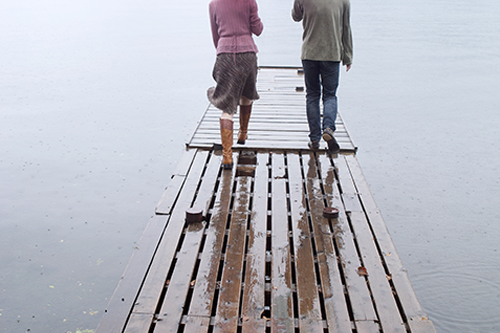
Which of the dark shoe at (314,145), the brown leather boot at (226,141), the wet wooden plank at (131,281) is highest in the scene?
the dark shoe at (314,145)

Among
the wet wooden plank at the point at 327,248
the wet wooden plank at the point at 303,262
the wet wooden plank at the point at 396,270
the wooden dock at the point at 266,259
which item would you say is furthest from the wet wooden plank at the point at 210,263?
the wet wooden plank at the point at 396,270

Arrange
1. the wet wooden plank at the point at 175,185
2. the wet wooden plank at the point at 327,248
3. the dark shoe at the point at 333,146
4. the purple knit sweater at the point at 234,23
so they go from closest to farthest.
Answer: the wet wooden plank at the point at 327,248 → the wet wooden plank at the point at 175,185 → the purple knit sweater at the point at 234,23 → the dark shoe at the point at 333,146

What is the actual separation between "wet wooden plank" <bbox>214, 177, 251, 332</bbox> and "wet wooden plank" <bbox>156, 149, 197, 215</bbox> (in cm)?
47

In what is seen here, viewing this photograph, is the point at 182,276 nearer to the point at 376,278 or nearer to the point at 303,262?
the point at 303,262

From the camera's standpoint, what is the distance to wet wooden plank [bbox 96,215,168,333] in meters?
2.41

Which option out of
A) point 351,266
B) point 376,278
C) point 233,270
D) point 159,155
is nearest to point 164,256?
point 233,270

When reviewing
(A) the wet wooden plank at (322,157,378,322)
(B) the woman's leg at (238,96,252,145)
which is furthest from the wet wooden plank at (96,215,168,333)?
(B) the woman's leg at (238,96,252,145)

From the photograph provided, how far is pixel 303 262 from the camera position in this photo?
2.88 m

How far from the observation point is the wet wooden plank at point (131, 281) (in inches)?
94.8

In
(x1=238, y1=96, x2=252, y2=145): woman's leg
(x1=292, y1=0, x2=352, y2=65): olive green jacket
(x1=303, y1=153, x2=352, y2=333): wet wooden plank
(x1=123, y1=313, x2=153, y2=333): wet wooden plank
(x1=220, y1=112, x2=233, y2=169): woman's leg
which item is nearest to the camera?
(x1=123, y1=313, x2=153, y2=333): wet wooden plank

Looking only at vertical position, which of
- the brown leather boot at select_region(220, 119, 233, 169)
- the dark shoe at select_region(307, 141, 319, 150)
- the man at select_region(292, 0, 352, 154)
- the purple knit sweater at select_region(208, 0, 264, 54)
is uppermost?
the man at select_region(292, 0, 352, 154)

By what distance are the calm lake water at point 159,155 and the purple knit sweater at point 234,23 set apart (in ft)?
5.47

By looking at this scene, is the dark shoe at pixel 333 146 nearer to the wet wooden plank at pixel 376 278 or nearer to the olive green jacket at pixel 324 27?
the olive green jacket at pixel 324 27

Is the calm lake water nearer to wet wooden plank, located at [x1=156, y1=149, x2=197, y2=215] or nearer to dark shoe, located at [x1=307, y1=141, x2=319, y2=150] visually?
wet wooden plank, located at [x1=156, y1=149, x2=197, y2=215]
